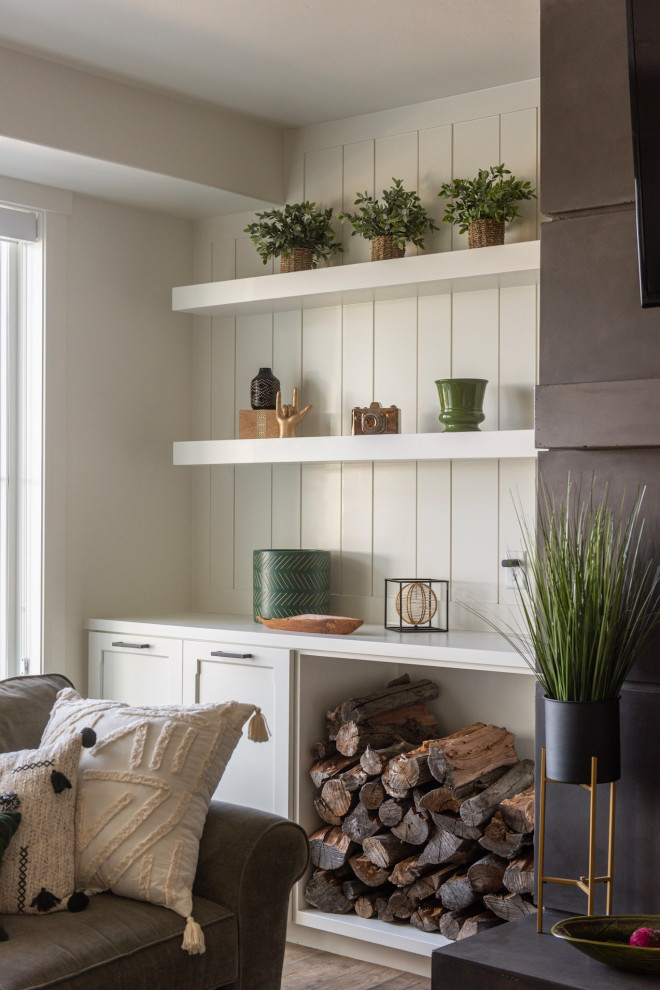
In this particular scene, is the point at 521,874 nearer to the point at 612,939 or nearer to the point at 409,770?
the point at 409,770

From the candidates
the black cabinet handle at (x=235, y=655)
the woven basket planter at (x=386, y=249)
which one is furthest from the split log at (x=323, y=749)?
the woven basket planter at (x=386, y=249)

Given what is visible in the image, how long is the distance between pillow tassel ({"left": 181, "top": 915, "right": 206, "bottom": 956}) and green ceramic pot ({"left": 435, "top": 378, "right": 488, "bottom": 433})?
1672 millimetres

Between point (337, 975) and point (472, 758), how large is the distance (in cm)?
75

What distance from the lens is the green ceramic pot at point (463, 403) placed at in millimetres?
3396

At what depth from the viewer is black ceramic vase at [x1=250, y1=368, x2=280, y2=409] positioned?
393 centimetres

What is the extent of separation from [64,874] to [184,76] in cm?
239

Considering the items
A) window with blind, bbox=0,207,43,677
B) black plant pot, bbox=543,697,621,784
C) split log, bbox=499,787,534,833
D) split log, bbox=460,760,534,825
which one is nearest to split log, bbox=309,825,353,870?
split log, bbox=460,760,534,825

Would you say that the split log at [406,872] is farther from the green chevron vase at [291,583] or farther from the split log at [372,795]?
the green chevron vase at [291,583]

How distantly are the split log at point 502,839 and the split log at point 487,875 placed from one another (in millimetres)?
40

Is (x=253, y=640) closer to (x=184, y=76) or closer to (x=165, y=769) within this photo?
(x=165, y=769)

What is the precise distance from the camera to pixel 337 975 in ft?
10.7

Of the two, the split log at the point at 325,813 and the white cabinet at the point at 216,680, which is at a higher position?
the white cabinet at the point at 216,680

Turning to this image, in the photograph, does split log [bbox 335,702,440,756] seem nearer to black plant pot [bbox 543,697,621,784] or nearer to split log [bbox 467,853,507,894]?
split log [bbox 467,853,507,894]

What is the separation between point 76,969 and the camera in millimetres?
2115
